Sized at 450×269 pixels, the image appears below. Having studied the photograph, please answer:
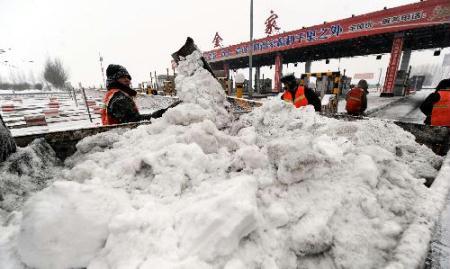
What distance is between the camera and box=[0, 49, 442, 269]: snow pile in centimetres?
90

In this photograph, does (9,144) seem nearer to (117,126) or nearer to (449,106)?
(117,126)

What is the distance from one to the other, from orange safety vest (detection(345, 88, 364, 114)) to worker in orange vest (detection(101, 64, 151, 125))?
552cm

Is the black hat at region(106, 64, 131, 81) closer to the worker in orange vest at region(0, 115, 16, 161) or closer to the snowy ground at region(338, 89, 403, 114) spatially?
the worker in orange vest at region(0, 115, 16, 161)

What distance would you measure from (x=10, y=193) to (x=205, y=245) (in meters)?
1.48

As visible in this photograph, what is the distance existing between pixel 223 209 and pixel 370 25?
1611cm

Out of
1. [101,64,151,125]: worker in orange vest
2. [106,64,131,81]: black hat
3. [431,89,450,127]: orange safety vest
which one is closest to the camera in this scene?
[101,64,151,125]: worker in orange vest

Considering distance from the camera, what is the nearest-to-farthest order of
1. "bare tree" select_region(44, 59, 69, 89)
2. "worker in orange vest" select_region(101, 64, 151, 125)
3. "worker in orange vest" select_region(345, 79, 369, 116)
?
1. "worker in orange vest" select_region(101, 64, 151, 125)
2. "worker in orange vest" select_region(345, 79, 369, 116)
3. "bare tree" select_region(44, 59, 69, 89)

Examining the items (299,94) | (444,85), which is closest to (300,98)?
(299,94)

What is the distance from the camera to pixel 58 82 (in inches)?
1753

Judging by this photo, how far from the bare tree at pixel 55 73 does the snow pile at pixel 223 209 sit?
54.9 m

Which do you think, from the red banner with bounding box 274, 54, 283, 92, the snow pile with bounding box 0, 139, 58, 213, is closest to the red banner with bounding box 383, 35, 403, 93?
the red banner with bounding box 274, 54, 283, 92

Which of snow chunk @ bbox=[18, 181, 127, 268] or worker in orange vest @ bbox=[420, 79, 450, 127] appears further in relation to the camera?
worker in orange vest @ bbox=[420, 79, 450, 127]

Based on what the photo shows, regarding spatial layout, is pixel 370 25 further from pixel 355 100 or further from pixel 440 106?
pixel 440 106

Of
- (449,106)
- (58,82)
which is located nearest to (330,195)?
(449,106)
